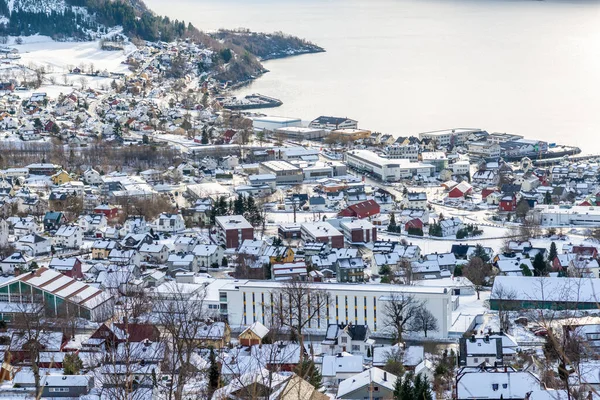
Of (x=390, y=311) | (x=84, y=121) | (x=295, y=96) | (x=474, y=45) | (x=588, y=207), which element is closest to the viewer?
(x=390, y=311)

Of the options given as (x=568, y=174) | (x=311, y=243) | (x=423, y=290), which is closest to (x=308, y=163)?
(x=568, y=174)

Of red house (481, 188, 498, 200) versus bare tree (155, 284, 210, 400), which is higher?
bare tree (155, 284, 210, 400)

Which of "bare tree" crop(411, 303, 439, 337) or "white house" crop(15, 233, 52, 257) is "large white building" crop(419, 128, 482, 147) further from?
"bare tree" crop(411, 303, 439, 337)

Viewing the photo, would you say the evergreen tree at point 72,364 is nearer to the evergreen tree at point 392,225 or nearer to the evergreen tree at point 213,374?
the evergreen tree at point 213,374

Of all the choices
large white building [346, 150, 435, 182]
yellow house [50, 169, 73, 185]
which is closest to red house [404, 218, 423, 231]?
large white building [346, 150, 435, 182]

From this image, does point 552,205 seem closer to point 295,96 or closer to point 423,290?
point 423,290

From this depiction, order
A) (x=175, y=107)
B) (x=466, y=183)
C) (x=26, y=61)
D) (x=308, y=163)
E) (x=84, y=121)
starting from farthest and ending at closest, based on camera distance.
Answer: (x=26, y=61) < (x=175, y=107) < (x=84, y=121) < (x=308, y=163) < (x=466, y=183)
